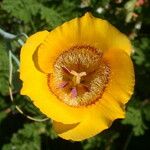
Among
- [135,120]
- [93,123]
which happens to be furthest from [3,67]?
[93,123]

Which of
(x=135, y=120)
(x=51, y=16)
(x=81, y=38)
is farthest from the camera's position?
(x=135, y=120)

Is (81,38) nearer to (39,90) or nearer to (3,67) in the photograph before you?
(39,90)

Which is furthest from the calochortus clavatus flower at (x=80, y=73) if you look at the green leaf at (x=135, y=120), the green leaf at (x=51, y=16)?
the green leaf at (x=135, y=120)

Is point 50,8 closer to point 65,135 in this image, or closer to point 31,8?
point 31,8

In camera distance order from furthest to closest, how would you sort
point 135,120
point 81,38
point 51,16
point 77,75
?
point 135,120 < point 51,16 < point 77,75 < point 81,38

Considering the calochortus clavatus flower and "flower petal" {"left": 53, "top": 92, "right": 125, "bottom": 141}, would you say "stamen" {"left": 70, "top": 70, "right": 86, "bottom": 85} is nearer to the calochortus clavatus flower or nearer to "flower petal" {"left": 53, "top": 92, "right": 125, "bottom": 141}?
the calochortus clavatus flower

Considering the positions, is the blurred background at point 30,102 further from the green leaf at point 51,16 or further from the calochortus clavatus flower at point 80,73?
the calochortus clavatus flower at point 80,73
